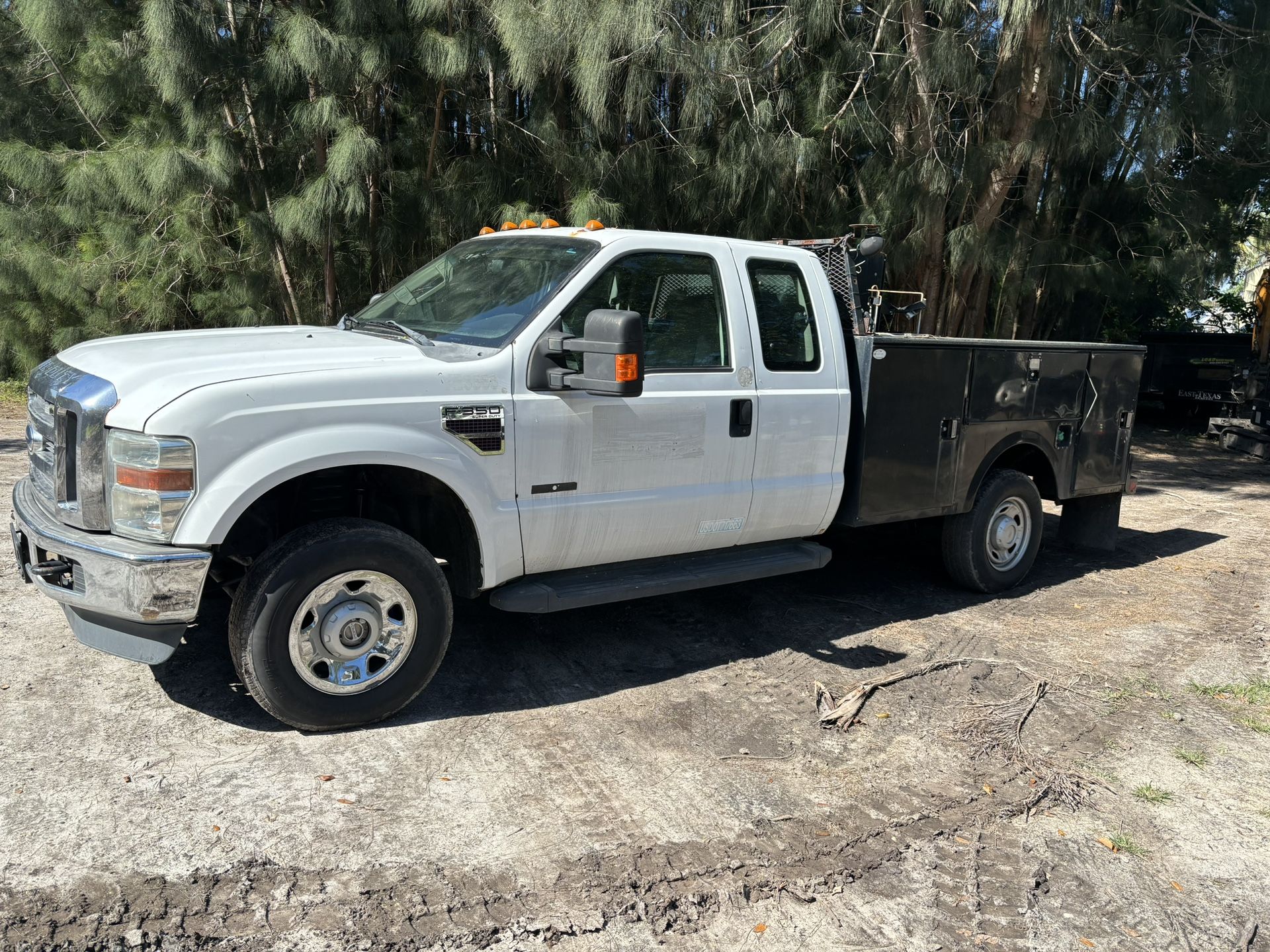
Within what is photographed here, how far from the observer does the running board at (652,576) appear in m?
4.69

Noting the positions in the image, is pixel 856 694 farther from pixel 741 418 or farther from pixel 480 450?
pixel 480 450

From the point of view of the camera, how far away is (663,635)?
577 centimetres

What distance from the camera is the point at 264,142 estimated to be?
10.1 m

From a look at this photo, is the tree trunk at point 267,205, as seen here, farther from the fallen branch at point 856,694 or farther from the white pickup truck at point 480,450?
the fallen branch at point 856,694

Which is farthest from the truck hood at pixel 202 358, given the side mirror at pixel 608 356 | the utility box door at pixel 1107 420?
the utility box door at pixel 1107 420

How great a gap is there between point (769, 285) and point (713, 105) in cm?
468

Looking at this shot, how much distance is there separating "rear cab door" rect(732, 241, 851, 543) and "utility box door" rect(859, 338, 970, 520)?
7.0 inches

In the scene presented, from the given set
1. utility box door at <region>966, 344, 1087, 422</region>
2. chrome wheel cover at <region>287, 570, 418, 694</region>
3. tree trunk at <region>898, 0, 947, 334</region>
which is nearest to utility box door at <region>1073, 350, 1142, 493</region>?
utility box door at <region>966, 344, 1087, 422</region>

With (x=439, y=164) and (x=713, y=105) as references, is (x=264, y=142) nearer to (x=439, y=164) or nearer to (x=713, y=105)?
(x=439, y=164)

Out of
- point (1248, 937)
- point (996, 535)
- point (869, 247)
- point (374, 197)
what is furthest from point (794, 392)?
point (374, 197)

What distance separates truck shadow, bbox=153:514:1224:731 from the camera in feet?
15.6

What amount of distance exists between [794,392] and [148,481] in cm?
307

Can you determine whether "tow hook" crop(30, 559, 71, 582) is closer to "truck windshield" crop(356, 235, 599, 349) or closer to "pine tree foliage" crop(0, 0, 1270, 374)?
"truck windshield" crop(356, 235, 599, 349)

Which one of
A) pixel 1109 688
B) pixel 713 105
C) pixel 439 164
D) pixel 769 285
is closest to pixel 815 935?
pixel 1109 688
